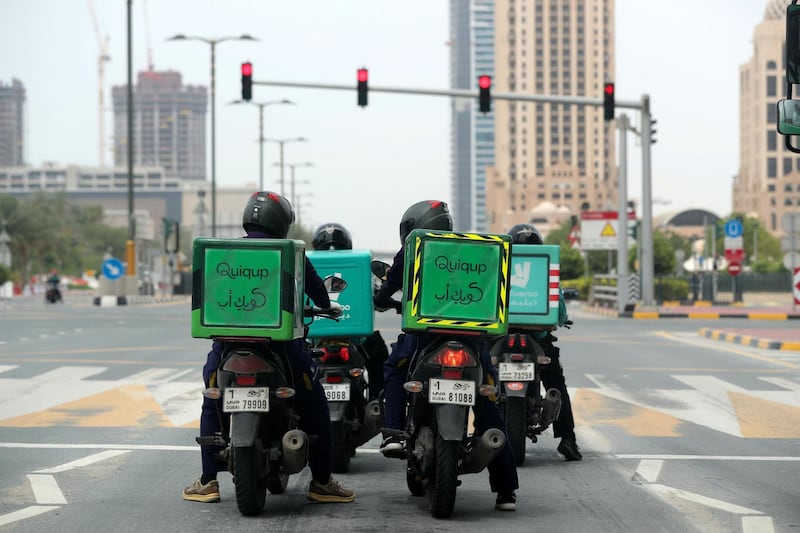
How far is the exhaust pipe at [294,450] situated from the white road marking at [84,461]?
2.44 meters

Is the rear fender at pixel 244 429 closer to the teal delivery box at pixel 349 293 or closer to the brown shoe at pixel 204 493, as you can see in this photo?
the brown shoe at pixel 204 493

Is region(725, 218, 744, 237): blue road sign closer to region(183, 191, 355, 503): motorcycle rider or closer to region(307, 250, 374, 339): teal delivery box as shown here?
region(307, 250, 374, 339): teal delivery box

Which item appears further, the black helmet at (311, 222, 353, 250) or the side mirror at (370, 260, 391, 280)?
the black helmet at (311, 222, 353, 250)

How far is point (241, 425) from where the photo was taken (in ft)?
24.2

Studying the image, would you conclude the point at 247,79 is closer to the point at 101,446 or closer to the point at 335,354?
the point at 101,446

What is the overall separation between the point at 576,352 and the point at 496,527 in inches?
645

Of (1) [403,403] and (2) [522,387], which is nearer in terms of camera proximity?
(1) [403,403]

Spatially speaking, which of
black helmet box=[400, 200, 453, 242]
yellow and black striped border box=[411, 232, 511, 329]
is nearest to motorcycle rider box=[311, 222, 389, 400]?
black helmet box=[400, 200, 453, 242]

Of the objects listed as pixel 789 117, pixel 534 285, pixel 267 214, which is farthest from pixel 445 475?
pixel 534 285

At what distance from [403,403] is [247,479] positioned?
3.45ft

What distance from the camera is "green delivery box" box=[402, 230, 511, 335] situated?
25.3 feet

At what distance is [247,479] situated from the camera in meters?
7.43

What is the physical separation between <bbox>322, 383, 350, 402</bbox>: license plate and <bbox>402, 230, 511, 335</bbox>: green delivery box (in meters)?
1.42

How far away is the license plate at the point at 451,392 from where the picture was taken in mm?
7492
